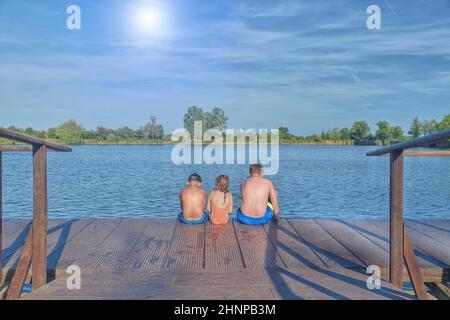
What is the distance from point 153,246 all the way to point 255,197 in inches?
63.4

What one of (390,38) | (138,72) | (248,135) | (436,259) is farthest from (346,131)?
(436,259)

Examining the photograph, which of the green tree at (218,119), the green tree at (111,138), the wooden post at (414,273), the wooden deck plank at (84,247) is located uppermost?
the green tree at (218,119)

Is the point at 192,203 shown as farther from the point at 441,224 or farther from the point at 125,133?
the point at 125,133

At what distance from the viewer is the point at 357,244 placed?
15.1 ft

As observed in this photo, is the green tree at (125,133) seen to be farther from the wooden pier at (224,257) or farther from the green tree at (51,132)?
the wooden pier at (224,257)

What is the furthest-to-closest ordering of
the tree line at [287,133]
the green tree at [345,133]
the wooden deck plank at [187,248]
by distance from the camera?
the green tree at [345,133] < the tree line at [287,133] < the wooden deck plank at [187,248]

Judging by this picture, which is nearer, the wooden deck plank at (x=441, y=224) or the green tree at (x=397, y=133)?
Result: the wooden deck plank at (x=441, y=224)

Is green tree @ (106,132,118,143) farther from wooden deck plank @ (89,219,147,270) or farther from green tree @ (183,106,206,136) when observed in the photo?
wooden deck plank @ (89,219,147,270)

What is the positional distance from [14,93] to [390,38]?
3740 centimetres

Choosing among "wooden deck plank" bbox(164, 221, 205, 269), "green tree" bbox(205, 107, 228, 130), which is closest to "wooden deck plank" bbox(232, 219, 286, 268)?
"wooden deck plank" bbox(164, 221, 205, 269)

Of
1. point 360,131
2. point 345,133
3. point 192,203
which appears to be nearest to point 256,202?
point 192,203

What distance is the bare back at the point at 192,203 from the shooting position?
18.1 ft

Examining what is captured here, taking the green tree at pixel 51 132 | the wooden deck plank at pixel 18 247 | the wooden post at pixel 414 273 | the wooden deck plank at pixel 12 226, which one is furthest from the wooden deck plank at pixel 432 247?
the green tree at pixel 51 132
